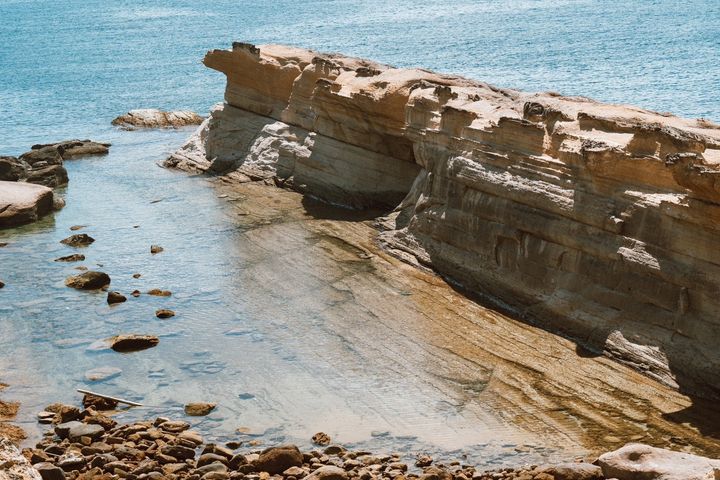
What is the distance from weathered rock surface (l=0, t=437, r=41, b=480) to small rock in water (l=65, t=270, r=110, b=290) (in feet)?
32.9

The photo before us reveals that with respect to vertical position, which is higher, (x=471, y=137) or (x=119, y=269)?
(x=471, y=137)

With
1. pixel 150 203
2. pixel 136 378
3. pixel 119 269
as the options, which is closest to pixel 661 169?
pixel 136 378

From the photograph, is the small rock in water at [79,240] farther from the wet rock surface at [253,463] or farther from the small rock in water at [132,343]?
the wet rock surface at [253,463]

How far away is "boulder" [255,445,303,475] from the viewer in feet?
39.1

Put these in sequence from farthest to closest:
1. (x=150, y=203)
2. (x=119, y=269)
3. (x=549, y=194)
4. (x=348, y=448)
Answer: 1. (x=150, y=203)
2. (x=119, y=269)
3. (x=549, y=194)
4. (x=348, y=448)

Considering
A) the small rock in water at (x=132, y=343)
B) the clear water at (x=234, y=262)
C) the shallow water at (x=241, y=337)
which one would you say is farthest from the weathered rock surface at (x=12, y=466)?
the small rock in water at (x=132, y=343)

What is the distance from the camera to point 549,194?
16.5 metres

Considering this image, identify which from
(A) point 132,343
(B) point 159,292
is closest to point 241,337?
(A) point 132,343

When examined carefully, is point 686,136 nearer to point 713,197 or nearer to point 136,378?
point 713,197

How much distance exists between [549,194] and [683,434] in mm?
4733

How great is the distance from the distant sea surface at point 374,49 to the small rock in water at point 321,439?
60.4 feet

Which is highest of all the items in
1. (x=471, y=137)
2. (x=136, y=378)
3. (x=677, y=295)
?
(x=471, y=137)

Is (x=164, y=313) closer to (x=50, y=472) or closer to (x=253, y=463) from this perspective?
(x=253, y=463)

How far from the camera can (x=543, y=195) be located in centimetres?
1656
